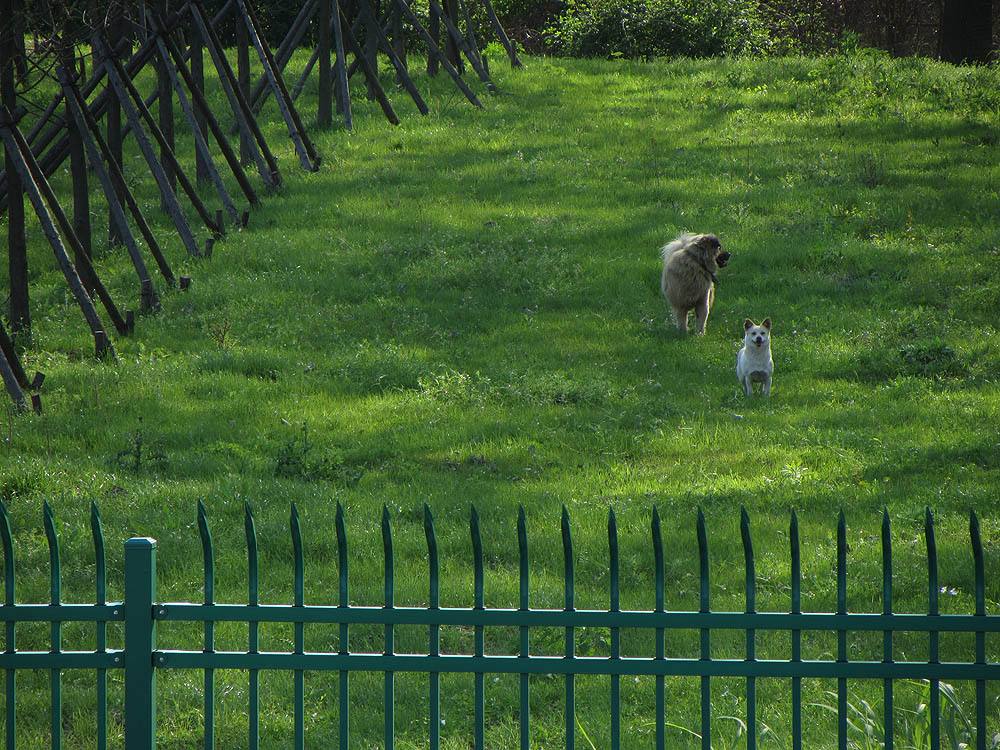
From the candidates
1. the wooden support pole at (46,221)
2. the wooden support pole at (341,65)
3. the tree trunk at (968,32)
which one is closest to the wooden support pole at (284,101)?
the wooden support pole at (341,65)

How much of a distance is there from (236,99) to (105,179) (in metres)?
4.60

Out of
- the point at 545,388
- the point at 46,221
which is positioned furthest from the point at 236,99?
the point at 545,388

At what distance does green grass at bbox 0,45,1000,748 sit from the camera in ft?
22.5

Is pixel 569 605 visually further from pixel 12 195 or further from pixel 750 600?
pixel 12 195

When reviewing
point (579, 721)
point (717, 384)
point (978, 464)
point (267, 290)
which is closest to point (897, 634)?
point (579, 721)

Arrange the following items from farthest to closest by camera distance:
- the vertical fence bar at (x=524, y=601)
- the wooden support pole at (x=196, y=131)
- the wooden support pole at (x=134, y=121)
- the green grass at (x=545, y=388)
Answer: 1. the wooden support pole at (x=196, y=131)
2. the wooden support pole at (x=134, y=121)
3. the green grass at (x=545, y=388)
4. the vertical fence bar at (x=524, y=601)

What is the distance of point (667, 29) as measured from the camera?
101ft

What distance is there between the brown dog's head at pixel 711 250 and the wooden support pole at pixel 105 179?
7.20 meters

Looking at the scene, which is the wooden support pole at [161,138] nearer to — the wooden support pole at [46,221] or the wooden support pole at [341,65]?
the wooden support pole at [46,221]

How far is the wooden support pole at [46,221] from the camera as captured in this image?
1147cm

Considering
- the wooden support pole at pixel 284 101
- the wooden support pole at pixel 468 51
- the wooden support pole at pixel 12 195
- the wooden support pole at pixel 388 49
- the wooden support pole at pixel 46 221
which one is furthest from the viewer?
the wooden support pole at pixel 468 51

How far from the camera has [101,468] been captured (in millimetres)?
9031

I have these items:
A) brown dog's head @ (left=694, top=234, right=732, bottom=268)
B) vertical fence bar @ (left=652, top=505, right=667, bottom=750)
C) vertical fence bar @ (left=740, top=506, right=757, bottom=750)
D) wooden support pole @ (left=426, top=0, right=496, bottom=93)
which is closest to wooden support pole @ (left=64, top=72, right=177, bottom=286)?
brown dog's head @ (left=694, top=234, right=732, bottom=268)

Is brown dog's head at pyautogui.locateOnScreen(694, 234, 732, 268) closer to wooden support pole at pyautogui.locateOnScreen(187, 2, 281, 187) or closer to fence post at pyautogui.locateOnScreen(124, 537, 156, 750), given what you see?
wooden support pole at pyautogui.locateOnScreen(187, 2, 281, 187)
